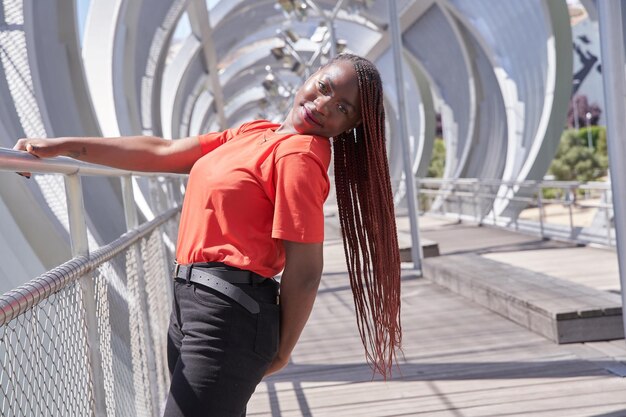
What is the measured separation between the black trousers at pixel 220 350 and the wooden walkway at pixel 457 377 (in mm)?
2413

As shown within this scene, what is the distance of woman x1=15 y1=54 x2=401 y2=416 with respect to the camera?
2.33 metres

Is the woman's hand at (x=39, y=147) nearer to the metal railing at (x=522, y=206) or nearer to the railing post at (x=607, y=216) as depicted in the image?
the metal railing at (x=522, y=206)

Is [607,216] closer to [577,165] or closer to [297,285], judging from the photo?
[297,285]

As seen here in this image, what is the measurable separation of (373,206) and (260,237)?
400 mm

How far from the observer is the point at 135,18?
39.1 feet

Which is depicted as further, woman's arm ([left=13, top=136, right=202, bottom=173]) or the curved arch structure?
the curved arch structure

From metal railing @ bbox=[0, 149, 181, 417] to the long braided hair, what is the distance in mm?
758

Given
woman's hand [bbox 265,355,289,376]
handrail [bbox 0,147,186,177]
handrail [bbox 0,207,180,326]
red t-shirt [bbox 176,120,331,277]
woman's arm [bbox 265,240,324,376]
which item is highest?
handrail [bbox 0,147,186,177]

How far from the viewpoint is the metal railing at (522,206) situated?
12.2 meters

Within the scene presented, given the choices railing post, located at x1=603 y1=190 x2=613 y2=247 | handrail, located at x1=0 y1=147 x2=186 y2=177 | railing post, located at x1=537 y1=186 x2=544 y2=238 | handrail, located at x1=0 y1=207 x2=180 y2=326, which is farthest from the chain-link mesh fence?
railing post, located at x1=537 y1=186 x2=544 y2=238

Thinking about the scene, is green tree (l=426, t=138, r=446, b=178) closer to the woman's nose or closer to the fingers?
the woman's nose

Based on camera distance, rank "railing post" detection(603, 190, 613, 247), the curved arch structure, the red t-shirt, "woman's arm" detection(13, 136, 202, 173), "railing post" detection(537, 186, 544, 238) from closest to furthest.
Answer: the red t-shirt
"woman's arm" detection(13, 136, 202, 173)
the curved arch structure
"railing post" detection(603, 190, 613, 247)
"railing post" detection(537, 186, 544, 238)

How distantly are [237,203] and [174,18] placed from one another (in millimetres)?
14924

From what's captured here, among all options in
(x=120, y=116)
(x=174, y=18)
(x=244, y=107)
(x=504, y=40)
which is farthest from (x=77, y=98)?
(x=244, y=107)
